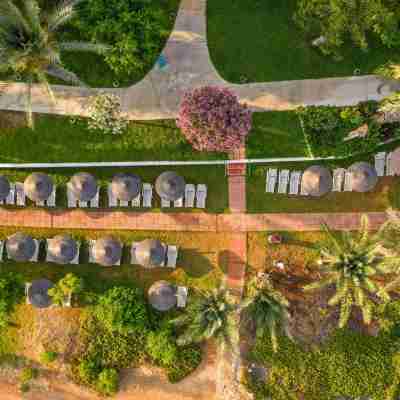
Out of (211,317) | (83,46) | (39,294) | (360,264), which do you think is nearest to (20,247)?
(39,294)

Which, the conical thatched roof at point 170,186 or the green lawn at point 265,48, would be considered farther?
the green lawn at point 265,48

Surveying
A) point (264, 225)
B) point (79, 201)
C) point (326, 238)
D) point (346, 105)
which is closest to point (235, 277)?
point (264, 225)

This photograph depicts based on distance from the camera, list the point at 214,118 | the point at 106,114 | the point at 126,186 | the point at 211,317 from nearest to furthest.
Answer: the point at 214,118, the point at 211,317, the point at 106,114, the point at 126,186

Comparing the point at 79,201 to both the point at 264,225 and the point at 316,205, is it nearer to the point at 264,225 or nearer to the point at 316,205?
the point at 264,225

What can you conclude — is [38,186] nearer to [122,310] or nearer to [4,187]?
[4,187]

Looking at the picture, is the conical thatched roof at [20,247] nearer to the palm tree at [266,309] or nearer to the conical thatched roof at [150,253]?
the conical thatched roof at [150,253]

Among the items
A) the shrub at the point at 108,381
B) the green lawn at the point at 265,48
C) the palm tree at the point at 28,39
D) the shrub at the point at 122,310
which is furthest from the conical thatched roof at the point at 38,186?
the green lawn at the point at 265,48
